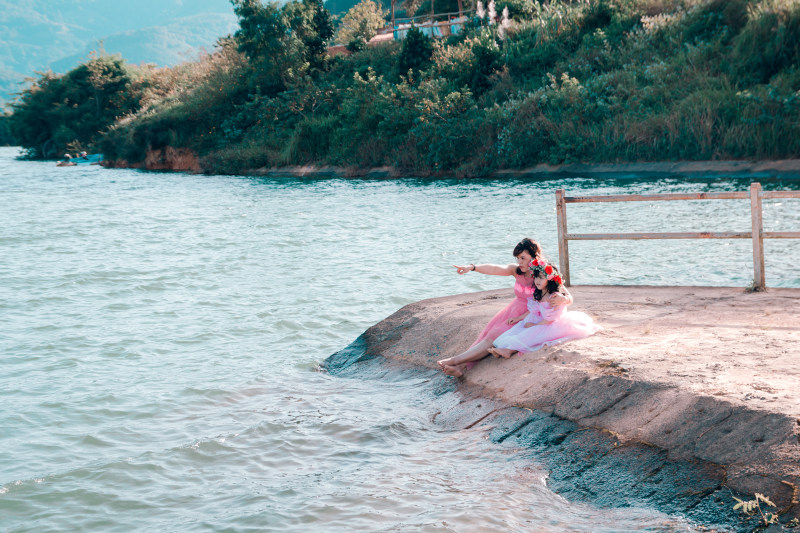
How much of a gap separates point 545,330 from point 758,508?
3188mm

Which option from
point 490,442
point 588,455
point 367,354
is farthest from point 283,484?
point 367,354

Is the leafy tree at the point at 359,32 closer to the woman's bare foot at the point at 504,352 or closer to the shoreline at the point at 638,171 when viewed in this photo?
the shoreline at the point at 638,171

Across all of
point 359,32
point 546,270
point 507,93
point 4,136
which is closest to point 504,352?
point 546,270

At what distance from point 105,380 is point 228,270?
7.03 metres

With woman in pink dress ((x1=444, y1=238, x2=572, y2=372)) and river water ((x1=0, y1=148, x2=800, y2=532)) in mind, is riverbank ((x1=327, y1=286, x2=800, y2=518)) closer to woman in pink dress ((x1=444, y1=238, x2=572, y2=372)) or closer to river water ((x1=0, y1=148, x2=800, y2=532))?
woman in pink dress ((x1=444, y1=238, x2=572, y2=372))

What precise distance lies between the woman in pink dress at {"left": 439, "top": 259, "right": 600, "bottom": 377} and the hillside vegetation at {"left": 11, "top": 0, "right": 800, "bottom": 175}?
20951 mm

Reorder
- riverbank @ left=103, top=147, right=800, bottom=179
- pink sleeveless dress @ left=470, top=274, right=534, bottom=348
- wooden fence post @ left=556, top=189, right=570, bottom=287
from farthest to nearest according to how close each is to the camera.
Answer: riverbank @ left=103, top=147, right=800, bottom=179
wooden fence post @ left=556, top=189, right=570, bottom=287
pink sleeveless dress @ left=470, top=274, right=534, bottom=348

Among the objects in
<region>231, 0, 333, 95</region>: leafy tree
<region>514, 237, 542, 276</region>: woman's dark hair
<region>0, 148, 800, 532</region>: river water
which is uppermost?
<region>231, 0, 333, 95</region>: leafy tree

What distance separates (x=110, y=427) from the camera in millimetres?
7387

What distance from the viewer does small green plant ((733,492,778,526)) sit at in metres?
4.17

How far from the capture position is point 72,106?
68.9 metres

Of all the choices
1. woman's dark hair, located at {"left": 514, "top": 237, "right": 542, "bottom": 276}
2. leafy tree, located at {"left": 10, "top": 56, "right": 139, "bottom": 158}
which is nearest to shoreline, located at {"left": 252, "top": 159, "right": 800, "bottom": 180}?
woman's dark hair, located at {"left": 514, "top": 237, "right": 542, "bottom": 276}

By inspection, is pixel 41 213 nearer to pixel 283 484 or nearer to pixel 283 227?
pixel 283 227

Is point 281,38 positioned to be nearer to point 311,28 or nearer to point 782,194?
point 311,28
